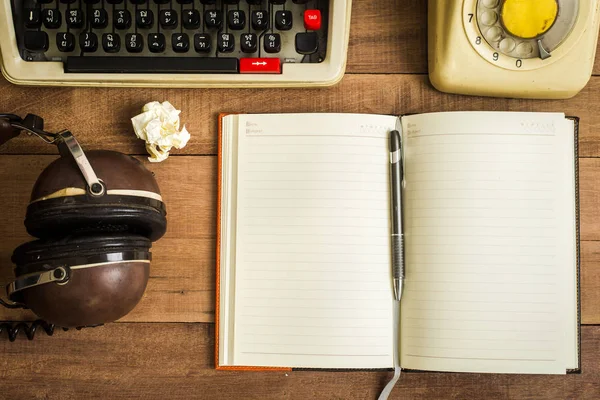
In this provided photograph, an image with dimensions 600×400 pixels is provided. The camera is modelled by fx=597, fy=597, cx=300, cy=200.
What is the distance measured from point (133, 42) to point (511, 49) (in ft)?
1.57

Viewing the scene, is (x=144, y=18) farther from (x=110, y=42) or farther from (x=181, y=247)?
(x=181, y=247)

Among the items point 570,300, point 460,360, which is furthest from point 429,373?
point 570,300

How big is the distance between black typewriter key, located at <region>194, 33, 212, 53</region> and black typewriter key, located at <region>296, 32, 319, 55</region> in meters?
0.11

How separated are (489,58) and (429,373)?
42 cm

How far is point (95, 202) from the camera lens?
627 mm

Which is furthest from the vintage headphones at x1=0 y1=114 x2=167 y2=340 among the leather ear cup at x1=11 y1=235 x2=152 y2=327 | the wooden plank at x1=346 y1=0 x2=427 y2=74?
the wooden plank at x1=346 y1=0 x2=427 y2=74

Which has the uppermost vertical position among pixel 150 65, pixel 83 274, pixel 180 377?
pixel 150 65

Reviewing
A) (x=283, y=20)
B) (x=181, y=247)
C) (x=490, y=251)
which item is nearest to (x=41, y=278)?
(x=181, y=247)

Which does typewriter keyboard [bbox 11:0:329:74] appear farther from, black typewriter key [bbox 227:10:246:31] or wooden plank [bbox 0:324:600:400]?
wooden plank [bbox 0:324:600:400]

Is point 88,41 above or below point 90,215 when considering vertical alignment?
above

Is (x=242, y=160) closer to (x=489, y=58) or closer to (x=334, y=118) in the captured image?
(x=334, y=118)

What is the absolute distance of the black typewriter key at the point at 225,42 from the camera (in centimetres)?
75

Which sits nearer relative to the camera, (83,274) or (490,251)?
(83,274)

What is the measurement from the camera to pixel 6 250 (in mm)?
790
